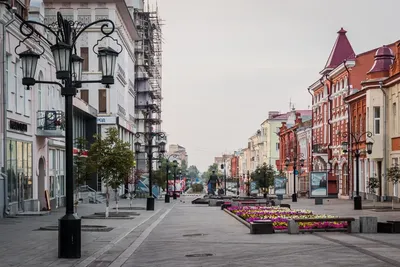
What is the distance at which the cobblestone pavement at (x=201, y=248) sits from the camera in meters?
14.1

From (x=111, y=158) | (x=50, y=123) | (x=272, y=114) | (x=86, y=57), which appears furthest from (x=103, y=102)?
(x=272, y=114)

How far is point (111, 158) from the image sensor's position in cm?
3203

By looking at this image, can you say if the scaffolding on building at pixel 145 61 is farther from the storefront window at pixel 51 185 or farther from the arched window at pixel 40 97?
the arched window at pixel 40 97

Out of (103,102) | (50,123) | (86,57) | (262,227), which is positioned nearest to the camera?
(262,227)

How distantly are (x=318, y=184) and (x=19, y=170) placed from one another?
27847mm

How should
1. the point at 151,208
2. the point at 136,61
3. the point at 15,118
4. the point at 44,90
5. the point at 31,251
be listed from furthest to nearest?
the point at 136,61 → the point at 151,208 → the point at 44,90 → the point at 15,118 → the point at 31,251

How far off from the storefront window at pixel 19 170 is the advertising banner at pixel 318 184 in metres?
25.4

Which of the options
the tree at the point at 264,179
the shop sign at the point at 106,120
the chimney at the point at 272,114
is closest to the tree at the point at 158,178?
the tree at the point at 264,179

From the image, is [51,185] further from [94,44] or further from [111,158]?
[94,44]

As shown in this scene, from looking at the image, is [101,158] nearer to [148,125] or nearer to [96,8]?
[96,8]

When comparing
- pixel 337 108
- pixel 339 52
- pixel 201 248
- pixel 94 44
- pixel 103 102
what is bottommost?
pixel 201 248

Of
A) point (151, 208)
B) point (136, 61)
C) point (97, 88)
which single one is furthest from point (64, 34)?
point (136, 61)

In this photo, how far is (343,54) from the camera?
7031cm

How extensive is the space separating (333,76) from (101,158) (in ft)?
135
